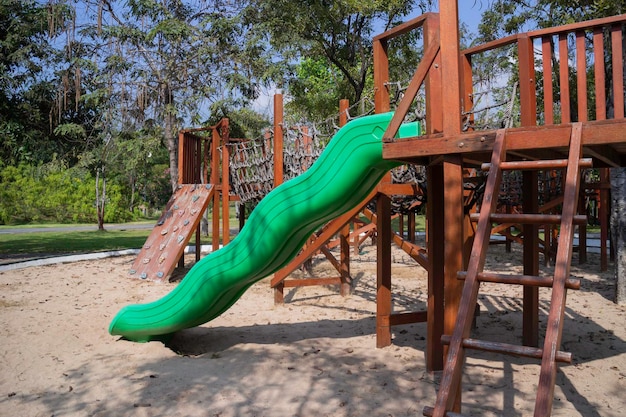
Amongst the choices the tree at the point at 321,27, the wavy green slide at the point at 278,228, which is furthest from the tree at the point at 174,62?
the wavy green slide at the point at 278,228

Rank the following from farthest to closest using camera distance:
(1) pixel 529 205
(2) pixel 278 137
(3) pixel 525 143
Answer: (2) pixel 278 137 < (1) pixel 529 205 < (3) pixel 525 143

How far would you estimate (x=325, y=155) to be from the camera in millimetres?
4766

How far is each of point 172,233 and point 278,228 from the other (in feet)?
20.9

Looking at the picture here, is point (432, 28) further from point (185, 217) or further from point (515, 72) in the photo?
point (515, 72)

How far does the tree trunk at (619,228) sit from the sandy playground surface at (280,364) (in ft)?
1.04

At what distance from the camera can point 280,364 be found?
5.29 m

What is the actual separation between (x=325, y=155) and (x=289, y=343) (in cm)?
240

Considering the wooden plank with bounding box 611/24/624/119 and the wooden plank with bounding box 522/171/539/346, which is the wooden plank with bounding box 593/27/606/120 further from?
the wooden plank with bounding box 522/171/539/346

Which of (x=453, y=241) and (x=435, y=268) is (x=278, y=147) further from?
(x=453, y=241)

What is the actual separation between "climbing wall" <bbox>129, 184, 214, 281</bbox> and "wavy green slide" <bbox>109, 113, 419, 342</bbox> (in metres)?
4.09

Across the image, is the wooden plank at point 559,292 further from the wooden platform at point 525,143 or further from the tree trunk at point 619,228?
the tree trunk at point 619,228

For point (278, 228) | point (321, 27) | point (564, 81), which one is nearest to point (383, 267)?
point (278, 228)

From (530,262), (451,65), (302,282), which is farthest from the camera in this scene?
(302,282)

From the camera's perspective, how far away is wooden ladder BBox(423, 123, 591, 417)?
2777 mm
